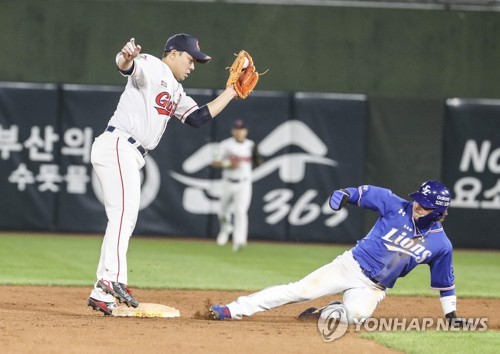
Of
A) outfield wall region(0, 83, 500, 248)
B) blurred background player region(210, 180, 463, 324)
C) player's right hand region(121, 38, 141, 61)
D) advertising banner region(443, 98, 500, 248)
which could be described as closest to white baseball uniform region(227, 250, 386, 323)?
blurred background player region(210, 180, 463, 324)

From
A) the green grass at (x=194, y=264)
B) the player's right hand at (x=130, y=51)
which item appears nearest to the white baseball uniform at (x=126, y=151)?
the player's right hand at (x=130, y=51)

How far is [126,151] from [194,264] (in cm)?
569

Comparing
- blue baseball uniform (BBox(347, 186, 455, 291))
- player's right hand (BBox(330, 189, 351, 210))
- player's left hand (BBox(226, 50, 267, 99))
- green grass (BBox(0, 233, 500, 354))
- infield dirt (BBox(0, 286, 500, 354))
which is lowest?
green grass (BBox(0, 233, 500, 354))

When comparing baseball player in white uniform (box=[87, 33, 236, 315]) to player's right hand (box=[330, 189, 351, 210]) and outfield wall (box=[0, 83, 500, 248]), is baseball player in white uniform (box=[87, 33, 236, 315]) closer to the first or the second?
player's right hand (box=[330, 189, 351, 210])

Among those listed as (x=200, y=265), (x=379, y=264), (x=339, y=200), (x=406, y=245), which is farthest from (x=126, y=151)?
(x=200, y=265)

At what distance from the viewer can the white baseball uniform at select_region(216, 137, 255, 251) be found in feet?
51.8

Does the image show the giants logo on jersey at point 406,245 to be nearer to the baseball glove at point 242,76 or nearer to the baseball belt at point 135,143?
the baseball glove at point 242,76

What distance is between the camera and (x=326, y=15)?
17.6 metres

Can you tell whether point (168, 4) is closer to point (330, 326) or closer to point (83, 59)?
point (83, 59)

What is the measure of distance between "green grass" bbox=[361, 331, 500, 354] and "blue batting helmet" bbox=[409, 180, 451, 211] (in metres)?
0.91

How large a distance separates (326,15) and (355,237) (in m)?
3.73

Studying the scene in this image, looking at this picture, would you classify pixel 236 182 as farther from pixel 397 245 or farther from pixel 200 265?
pixel 397 245

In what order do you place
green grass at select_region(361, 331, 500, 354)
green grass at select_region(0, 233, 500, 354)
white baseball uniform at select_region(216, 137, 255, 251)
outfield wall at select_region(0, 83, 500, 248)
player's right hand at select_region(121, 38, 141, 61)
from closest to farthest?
green grass at select_region(361, 331, 500, 354)
player's right hand at select_region(121, 38, 141, 61)
green grass at select_region(0, 233, 500, 354)
white baseball uniform at select_region(216, 137, 255, 251)
outfield wall at select_region(0, 83, 500, 248)

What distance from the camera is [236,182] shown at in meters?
16.0
